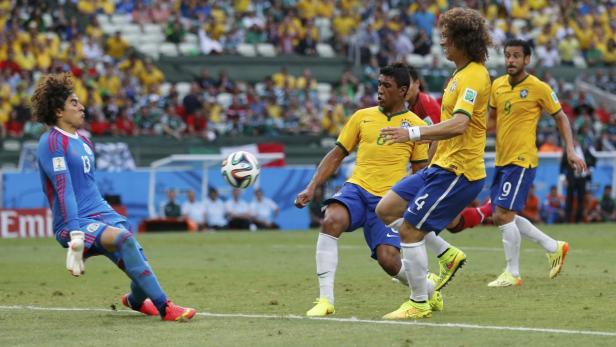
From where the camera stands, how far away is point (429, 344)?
8.34m

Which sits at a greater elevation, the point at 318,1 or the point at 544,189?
the point at 318,1

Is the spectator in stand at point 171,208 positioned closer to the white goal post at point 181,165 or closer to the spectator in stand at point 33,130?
the white goal post at point 181,165

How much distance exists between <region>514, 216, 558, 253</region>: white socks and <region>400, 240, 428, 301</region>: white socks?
375 centimetres

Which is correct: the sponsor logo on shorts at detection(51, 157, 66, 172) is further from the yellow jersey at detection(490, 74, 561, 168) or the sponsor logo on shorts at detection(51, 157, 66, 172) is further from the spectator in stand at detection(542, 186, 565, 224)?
the spectator in stand at detection(542, 186, 565, 224)

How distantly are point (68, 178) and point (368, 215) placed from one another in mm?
2659

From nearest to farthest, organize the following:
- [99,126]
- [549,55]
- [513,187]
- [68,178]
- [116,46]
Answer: [68,178] → [513,187] → [99,126] → [116,46] → [549,55]

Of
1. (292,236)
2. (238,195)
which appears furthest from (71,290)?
(238,195)

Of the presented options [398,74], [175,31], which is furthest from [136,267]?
[175,31]

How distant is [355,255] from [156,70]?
15.3 m

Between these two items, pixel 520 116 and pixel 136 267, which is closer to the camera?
pixel 136 267

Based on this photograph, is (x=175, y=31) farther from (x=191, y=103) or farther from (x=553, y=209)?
(x=553, y=209)

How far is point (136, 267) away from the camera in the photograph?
9883 millimetres

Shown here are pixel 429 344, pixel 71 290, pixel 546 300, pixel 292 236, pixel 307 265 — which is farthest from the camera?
pixel 292 236

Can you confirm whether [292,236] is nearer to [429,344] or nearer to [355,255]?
[355,255]
